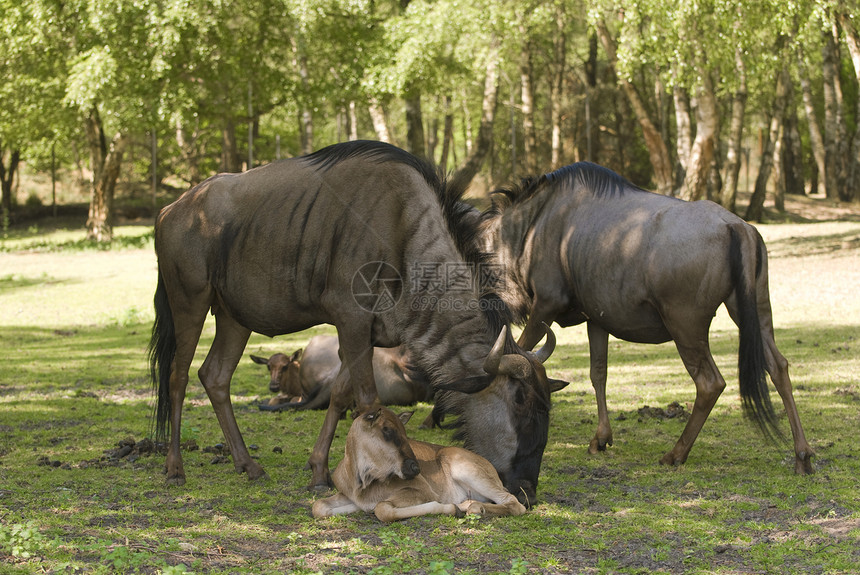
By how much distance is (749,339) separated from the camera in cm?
620

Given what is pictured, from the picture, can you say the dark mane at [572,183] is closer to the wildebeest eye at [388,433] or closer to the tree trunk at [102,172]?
the wildebeest eye at [388,433]

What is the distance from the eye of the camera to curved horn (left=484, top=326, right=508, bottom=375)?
17.7 ft

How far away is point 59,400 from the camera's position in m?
8.80

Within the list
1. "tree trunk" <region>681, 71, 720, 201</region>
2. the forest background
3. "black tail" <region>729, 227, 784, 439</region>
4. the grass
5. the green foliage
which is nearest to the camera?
the green foliage

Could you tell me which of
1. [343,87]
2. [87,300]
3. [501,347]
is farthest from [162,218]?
[343,87]

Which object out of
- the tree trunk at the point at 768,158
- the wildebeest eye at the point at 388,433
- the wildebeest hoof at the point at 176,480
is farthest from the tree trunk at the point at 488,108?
the wildebeest eye at the point at 388,433

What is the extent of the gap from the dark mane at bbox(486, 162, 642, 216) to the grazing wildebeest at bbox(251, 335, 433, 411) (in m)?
1.89

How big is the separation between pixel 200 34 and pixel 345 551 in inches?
937

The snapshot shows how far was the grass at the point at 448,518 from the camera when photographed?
14.4ft

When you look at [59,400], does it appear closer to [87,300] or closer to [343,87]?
[87,300]

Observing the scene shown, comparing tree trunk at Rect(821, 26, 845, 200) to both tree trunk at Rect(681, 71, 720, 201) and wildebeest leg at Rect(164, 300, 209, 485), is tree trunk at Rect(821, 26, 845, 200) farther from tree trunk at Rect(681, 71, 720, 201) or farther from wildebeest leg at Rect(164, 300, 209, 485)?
wildebeest leg at Rect(164, 300, 209, 485)

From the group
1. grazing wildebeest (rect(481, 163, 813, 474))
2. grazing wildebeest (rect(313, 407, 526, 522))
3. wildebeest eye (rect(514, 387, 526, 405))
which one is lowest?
grazing wildebeest (rect(313, 407, 526, 522))

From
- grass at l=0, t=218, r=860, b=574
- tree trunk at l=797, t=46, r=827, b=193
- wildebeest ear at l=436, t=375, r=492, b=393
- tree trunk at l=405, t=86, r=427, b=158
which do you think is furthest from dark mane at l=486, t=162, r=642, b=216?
tree trunk at l=797, t=46, r=827, b=193

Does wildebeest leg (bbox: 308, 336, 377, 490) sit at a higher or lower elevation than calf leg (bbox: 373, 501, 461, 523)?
higher
